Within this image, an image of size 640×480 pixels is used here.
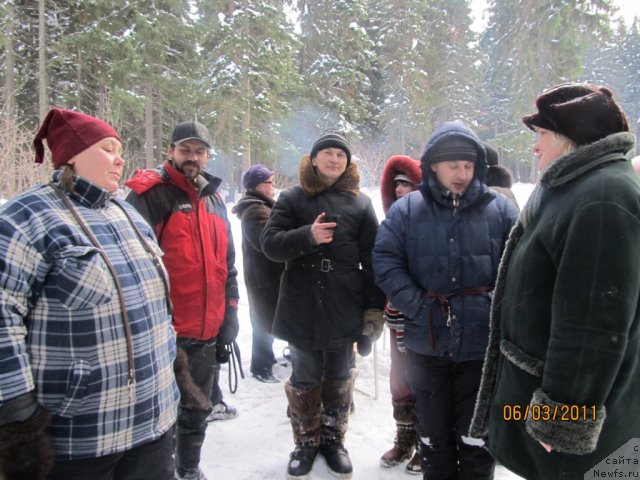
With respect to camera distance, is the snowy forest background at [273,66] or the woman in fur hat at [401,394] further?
the snowy forest background at [273,66]

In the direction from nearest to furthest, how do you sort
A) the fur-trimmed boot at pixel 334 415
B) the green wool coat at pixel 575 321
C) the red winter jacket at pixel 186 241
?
the green wool coat at pixel 575 321
the red winter jacket at pixel 186 241
the fur-trimmed boot at pixel 334 415

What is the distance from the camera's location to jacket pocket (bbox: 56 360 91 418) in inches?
64.2

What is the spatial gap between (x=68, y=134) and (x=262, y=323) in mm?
2929

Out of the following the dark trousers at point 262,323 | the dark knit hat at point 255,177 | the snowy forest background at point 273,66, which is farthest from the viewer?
the snowy forest background at point 273,66

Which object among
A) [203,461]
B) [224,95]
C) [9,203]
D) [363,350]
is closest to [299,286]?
[363,350]

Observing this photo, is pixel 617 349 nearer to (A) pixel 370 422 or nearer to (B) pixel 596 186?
(B) pixel 596 186

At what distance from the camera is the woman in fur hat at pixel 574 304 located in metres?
1.47

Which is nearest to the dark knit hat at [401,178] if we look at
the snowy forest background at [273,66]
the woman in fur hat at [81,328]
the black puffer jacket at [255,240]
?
the black puffer jacket at [255,240]

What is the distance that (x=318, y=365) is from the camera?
10.3 feet

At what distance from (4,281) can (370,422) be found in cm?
323

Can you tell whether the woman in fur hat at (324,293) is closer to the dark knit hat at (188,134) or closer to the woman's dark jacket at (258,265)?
the dark knit hat at (188,134)

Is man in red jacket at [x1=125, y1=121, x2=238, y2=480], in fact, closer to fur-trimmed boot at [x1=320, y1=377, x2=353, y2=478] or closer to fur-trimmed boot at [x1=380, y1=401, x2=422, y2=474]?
fur-trimmed boot at [x1=320, y1=377, x2=353, y2=478]

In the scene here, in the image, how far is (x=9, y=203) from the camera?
1.66m
